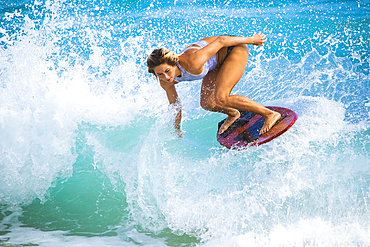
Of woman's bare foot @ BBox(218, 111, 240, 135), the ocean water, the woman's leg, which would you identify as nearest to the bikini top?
the woman's leg

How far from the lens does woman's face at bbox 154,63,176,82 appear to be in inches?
123

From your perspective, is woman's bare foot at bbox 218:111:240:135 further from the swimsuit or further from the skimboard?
the swimsuit

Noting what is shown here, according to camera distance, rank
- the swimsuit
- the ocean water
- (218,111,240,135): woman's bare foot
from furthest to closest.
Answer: (218,111,240,135): woman's bare foot, the swimsuit, the ocean water

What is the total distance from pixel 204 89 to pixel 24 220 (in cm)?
231

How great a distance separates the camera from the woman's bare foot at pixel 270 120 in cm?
342

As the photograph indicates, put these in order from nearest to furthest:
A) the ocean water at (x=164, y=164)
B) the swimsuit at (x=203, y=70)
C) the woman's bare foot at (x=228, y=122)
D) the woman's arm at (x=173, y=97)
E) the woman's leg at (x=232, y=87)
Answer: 1. the ocean water at (x=164, y=164)
2. the swimsuit at (x=203, y=70)
3. the woman's leg at (x=232, y=87)
4. the woman's arm at (x=173, y=97)
5. the woman's bare foot at (x=228, y=122)

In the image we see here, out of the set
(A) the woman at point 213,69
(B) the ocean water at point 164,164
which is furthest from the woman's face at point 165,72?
(B) the ocean water at point 164,164

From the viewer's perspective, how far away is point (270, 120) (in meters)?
3.47

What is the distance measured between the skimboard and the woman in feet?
0.30

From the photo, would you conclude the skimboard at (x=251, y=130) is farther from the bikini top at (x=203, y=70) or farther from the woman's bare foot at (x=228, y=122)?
the bikini top at (x=203, y=70)

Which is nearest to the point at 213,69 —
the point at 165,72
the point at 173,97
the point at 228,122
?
the point at 173,97

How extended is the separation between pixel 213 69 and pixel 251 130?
0.79 m

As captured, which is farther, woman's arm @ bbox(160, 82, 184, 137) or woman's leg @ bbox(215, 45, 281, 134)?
woman's arm @ bbox(160, 82, 184, 137)

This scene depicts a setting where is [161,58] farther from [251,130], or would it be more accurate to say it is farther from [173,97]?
[251,130]
